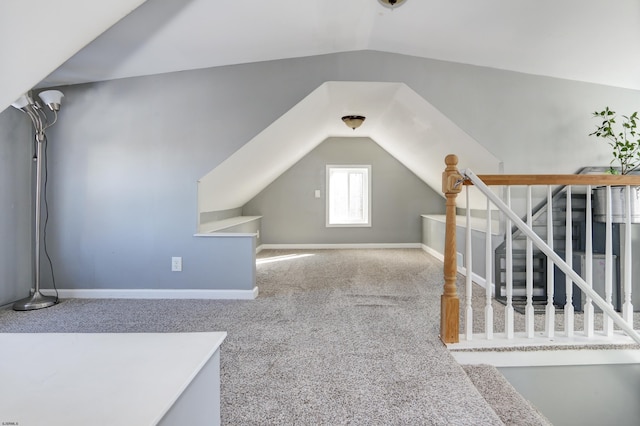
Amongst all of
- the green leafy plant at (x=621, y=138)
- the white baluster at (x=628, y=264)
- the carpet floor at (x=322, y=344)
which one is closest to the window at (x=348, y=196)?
the carpet floor at (x=322, y=344)

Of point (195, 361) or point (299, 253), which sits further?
point (299, 253)

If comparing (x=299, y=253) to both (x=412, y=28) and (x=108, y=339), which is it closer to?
(x=412, y=28)

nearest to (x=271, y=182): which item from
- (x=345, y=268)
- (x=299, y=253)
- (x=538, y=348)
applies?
(x=299, y=253)

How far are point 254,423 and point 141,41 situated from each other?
2.50 m

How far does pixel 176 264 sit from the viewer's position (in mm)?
2898

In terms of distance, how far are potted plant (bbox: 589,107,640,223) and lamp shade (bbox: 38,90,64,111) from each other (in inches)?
165

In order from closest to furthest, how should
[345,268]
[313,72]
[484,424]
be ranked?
[484,424]
[313,72]
[345,268]

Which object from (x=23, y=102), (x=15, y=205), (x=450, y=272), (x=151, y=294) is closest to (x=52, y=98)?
(x=23, y=102)

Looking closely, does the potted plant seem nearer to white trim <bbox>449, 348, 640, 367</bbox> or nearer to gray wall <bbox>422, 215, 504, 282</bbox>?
gray wall <bbox>422, 215, 504, 282</bbox>

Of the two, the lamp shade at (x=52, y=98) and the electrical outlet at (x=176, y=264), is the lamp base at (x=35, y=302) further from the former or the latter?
the lamp shade at (x=52, y=98)

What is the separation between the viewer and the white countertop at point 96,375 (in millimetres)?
478

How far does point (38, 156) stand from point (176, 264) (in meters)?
1.41

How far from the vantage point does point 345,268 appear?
13.7 ft

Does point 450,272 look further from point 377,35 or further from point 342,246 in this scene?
point 342,246
